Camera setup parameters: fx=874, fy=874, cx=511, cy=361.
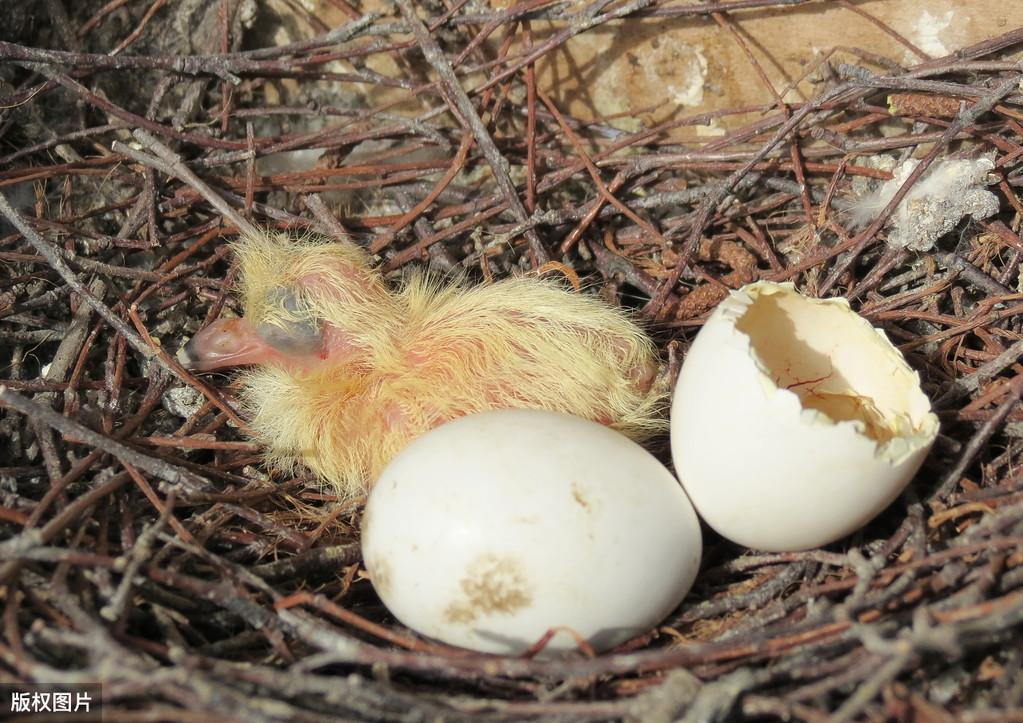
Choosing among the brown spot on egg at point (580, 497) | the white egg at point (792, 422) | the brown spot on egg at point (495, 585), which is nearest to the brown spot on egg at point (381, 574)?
the brown spot on egg at point (495, 585)

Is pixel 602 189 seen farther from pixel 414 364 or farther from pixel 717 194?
pixel 414 364

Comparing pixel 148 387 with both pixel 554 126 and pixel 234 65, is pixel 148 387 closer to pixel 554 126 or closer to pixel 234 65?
pixel 234 65

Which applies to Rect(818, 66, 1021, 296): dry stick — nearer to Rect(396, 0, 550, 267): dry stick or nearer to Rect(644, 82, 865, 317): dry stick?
Rect(644, 82, 865, 317): dry stick

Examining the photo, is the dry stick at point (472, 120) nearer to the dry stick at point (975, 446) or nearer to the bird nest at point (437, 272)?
the bird nest at point (437, 272)

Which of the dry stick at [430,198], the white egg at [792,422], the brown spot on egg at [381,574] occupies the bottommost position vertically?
the brown spot on egg at [381,574]

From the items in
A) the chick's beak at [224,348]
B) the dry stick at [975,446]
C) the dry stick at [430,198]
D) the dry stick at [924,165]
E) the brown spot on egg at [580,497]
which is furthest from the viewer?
the dry stick at [430,198]

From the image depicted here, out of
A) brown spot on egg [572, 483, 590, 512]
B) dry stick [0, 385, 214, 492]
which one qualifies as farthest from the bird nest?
brown spot on egg [572, 483, 590, 512]
